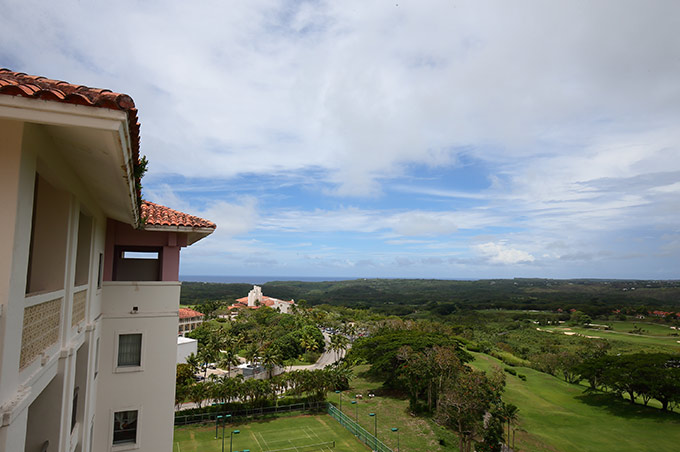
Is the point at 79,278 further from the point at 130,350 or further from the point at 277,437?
the point at 277,437

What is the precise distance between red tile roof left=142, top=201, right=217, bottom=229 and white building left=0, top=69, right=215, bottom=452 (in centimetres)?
4

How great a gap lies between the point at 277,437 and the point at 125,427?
20155mm

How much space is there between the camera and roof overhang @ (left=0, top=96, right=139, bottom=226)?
2.60m

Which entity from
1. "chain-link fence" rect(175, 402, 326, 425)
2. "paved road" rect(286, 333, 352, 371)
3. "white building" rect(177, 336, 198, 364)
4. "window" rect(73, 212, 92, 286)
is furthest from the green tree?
"white building" rect(177, 336, 198, 364)

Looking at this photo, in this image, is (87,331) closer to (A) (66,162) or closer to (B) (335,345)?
(A) (66,162)

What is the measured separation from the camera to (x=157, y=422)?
28.1ft

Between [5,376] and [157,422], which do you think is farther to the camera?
[157,422]

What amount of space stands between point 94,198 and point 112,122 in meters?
3.81

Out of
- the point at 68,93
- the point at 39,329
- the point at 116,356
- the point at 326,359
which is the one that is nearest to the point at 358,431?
the point at 116,356

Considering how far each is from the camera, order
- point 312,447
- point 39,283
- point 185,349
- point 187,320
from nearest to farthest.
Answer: point 39,283 < point 312,447 < point 185,349 < point 187,320

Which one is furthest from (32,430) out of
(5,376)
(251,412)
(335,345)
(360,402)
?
(335,345)

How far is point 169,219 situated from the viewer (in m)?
8.66

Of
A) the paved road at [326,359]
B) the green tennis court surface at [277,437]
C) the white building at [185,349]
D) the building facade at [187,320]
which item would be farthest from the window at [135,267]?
the building facade at [187,320]

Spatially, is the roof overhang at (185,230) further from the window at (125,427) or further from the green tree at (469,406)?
the green tree at (469,406)
